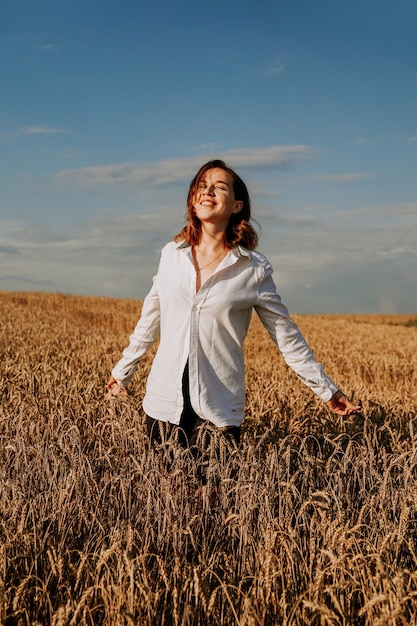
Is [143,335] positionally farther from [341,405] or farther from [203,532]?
[203,532]

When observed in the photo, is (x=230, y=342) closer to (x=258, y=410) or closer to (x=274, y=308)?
(x=274, y=308)

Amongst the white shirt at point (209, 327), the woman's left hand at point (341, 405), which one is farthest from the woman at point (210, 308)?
the woman's left hand at point (341, 405)

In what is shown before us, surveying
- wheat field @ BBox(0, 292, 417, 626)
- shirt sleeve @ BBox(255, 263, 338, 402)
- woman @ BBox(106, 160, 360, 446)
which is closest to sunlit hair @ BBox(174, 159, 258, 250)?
woman @ BBox(106, 160, 360, 446)

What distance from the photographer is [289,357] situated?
13.0ft

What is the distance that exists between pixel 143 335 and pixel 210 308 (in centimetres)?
68

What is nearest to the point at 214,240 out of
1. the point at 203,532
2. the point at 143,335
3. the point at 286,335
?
the point at 286,335

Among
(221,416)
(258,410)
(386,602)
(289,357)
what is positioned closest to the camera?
(386,602)

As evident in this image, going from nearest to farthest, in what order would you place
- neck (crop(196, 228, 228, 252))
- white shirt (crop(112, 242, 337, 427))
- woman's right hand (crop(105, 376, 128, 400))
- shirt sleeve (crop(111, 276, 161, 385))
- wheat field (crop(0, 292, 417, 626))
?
1. wheat field (crop(0, 292, 417, 626))
2. white shirt (crop(112, 242, 337, 427))
3. neck (crop(196, 228, 228, 252))
4. shirt sleeve (crop(111, 276, 161, 385))
5. woman's right hand (crop(105, 376, 128, 400))

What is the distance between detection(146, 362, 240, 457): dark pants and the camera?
145 inches

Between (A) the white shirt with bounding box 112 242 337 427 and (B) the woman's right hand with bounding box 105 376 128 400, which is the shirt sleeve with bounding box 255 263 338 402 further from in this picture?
(B) the woman's right hand with bounding box 105 376 128 400

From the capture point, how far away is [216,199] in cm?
366

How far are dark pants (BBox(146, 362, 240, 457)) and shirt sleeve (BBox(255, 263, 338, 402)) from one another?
528 millimetres

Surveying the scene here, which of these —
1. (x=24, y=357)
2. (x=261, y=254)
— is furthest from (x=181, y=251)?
(x=24, y=357)

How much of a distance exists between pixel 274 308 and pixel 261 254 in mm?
311
